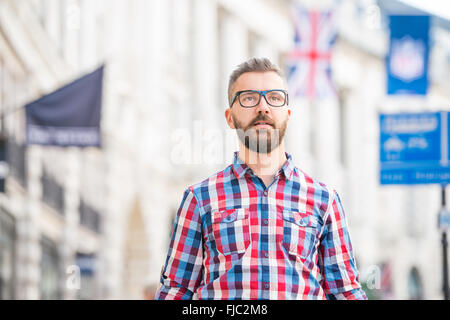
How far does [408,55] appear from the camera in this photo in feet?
57.3

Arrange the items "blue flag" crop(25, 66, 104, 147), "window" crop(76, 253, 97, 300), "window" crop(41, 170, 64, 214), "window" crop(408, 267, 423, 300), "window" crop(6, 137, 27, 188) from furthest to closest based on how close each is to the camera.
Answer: "window" crop(408, 267, 423, 300) → "window" crop(76, 253, 97, 300) → "window" crop(41, 170, 64, 214) → "window" crop(6, 137, 27, 188) → "blue flag" crop(25, 66, 104, 147)

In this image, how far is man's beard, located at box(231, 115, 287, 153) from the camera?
240 cm

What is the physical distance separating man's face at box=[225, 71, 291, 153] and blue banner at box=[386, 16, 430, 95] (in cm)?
1524

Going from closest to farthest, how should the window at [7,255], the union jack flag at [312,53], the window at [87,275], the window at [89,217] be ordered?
the window at [7,255]
the window at [87,275]
the window at [89,217]
the union jack flag at [312,53]

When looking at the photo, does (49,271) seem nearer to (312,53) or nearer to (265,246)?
(312,53)

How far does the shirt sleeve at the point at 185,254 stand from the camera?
7.96 feet

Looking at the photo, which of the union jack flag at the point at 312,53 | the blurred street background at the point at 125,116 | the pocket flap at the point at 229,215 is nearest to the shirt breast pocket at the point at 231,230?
the pocket flap at the point at 229,215

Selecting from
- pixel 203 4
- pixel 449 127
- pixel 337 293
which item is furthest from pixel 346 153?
pixel 337 293

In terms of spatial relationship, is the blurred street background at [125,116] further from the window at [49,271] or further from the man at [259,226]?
the man at [259,226]

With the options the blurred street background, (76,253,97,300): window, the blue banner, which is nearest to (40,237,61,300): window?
the blurred street background

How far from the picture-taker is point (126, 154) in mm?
20000

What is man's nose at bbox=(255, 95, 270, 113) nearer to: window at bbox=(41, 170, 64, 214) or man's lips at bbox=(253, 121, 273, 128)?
man's lips at bbox=(253, 121, 273, 128)

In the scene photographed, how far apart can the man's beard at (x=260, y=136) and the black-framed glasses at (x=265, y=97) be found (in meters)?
0.05
